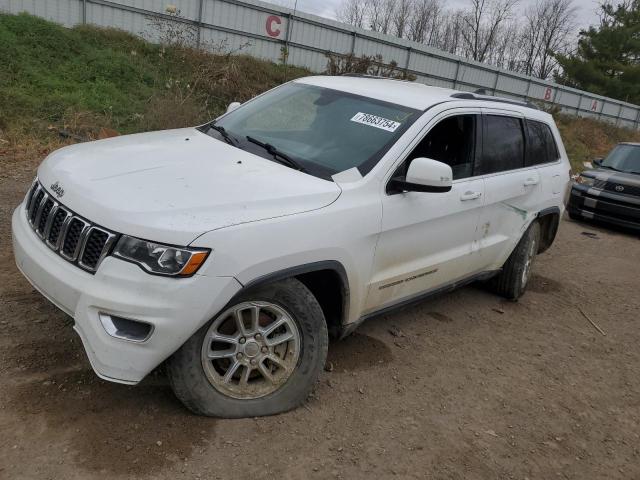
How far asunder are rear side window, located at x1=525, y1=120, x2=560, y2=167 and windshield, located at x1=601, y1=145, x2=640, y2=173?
5.81 metres

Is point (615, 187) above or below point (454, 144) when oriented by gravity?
below

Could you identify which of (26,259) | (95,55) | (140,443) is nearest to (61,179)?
(26,259)

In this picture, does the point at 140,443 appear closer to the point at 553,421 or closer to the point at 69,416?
the point at 69,416

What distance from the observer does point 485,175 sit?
14.4 feet

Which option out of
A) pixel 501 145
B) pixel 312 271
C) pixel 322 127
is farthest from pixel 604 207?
pixel 312 271

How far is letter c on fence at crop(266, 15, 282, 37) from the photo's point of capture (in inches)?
634

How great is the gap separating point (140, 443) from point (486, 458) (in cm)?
181

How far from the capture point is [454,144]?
164 inches

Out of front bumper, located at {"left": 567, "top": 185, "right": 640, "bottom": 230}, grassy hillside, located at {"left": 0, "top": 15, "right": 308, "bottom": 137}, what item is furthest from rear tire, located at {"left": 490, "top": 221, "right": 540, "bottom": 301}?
grassy hillside, located at {"left": 0, "top": 15, "right": 308, "bottom": 137}

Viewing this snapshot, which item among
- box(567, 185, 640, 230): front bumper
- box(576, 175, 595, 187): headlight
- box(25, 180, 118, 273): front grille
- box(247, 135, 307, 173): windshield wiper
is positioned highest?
box(247, 135, 307, 173): windshield wiper

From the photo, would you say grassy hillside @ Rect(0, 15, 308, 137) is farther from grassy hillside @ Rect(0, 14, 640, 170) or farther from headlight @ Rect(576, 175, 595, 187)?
headlight @ Rect(576, 175, 595, 187)

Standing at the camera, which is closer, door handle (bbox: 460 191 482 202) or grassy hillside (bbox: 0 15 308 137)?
door handle (bbox: 460 191 482 202)

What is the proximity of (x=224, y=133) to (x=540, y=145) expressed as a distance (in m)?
2.99

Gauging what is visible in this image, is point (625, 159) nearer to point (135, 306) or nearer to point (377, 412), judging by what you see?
point (377, 412)
